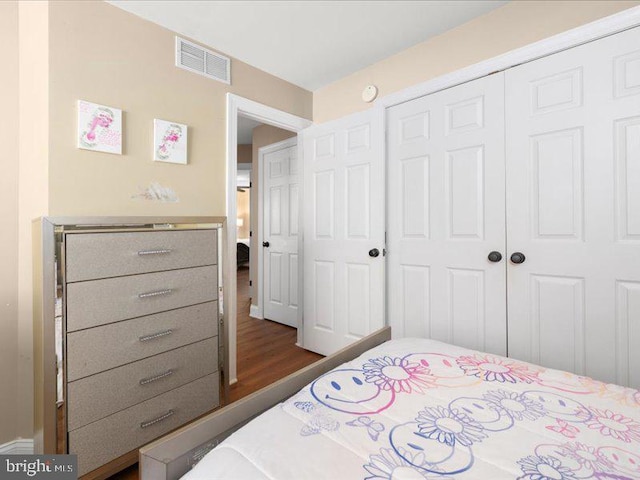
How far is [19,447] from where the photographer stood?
64.1 inches

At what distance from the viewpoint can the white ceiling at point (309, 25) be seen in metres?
1.86

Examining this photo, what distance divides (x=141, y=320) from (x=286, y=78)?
2.28 m

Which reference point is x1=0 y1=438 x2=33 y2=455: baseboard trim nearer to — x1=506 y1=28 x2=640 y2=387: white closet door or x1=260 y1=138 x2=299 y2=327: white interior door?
x1=260 y1=138 x2=299 y2=327: white interior door

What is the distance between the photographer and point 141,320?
1.58 meters

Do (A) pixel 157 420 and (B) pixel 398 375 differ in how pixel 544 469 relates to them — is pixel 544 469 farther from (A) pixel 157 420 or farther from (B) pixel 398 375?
(A) pixel 157 420

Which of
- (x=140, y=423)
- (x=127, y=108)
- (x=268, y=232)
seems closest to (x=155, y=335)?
(x=140, y=423)

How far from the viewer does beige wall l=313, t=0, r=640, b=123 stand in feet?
5.46

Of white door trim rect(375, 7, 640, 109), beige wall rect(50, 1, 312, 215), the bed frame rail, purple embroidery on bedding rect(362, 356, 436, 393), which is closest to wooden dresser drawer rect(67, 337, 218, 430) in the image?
beige wall rect(50, 1, 312, 215)

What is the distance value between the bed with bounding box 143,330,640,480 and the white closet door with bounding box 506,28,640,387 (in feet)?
2.64

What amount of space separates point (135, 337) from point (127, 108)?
1334 millimetres

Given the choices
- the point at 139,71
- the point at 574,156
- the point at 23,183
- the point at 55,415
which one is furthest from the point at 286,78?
the point at 55,415

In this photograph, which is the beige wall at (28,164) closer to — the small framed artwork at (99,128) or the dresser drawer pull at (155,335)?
the small framed artwork at (99,128)

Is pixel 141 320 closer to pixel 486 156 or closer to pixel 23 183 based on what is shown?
pixel 23 183

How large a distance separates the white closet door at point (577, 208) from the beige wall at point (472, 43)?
17cm
